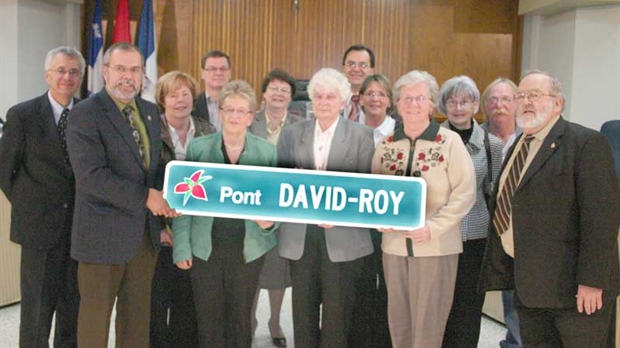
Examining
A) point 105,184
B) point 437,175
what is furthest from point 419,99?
point 105,184

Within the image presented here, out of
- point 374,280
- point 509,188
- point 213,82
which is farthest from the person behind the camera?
point 213,82

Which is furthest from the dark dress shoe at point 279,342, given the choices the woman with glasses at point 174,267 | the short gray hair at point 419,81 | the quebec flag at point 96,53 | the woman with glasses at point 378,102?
the quebec flag at point 96,53

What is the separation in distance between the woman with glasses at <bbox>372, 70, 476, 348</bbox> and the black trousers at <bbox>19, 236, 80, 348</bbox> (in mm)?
1471

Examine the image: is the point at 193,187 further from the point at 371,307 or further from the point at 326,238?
the point at 371,307

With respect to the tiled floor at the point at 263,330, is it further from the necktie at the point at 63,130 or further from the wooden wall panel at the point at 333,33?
the wooden wall panel at the point at 333,33

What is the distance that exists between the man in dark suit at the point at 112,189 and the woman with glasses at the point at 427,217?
90 cm

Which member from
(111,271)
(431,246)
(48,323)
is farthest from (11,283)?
(431,246)

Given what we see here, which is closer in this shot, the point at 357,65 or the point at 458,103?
the point at 458,103

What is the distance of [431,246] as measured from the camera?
2402mm

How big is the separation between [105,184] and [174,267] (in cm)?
83

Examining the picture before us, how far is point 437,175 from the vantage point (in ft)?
7.75

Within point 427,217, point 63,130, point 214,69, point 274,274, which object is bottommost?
point 274,274

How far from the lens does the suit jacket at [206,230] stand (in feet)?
8.11

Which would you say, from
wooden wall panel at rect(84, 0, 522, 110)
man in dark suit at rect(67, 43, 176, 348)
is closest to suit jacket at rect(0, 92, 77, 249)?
man in dark suit at rect(67, 43, 176, 348)
